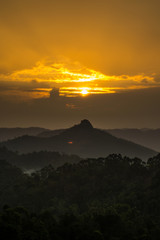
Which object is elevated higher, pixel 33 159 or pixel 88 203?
pixel 88 203

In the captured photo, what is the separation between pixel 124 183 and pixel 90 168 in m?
7.93

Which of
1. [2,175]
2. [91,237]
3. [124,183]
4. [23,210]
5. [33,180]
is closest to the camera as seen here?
[91,237]

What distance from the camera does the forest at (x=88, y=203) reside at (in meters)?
29.9

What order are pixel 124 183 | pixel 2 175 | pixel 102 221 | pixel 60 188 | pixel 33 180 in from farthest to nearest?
pixel 2 175
pixel 33 180
pixel 60 188
pixel 124 183
pixel 102 221

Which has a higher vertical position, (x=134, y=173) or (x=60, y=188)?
(x=134, y=173)

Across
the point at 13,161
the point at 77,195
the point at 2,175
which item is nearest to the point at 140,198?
the point at 77,195

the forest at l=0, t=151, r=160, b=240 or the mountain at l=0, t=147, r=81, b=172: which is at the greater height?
the forest at l=0, t=151, r=160, b=240

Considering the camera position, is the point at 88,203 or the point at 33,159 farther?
the point at 33,159

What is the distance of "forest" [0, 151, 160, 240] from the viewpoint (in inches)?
1177

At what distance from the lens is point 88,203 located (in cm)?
5147

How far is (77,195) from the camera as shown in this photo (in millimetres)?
56031

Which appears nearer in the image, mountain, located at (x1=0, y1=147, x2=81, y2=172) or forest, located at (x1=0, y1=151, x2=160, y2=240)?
forest, located at (x1=0, y1=151, x2=160, y2=240)

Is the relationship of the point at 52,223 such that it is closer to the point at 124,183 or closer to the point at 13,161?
the point at 124,183

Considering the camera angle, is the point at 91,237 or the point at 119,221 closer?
the point at 91,237
